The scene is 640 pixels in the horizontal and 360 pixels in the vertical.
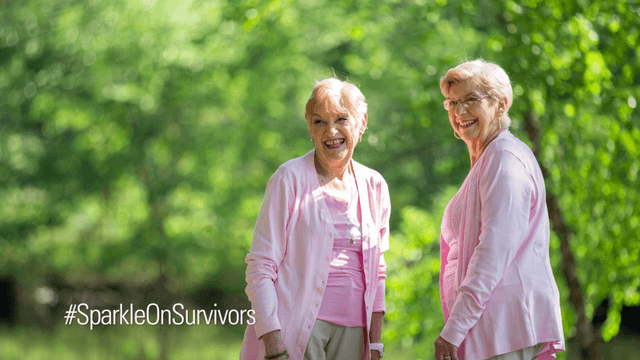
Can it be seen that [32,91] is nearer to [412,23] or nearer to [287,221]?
[412,23]

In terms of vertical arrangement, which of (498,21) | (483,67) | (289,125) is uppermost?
(289,125)

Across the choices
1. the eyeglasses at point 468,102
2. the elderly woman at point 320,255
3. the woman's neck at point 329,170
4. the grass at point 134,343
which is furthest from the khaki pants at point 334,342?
the grass at point 134,343

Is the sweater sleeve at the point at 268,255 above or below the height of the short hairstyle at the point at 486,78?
below

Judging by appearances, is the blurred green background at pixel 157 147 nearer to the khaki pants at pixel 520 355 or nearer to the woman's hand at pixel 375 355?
the woman's hand at pixel 375 355

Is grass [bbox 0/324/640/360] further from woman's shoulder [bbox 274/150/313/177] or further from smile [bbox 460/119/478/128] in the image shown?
smile [bbox 460/119/478/128]

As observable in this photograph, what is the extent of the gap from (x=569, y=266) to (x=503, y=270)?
2.93 m

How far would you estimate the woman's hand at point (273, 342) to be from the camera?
204cm

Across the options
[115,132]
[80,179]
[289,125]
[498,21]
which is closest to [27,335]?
[80,179]

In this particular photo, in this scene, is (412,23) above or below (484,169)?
above

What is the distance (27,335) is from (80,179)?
380 centimetres

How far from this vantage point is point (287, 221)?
213 cm

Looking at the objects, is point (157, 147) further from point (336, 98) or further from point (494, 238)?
point (494, 238)

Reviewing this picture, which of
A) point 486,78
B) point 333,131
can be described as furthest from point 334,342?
point 486,78

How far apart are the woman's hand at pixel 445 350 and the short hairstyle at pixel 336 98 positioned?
800mm
